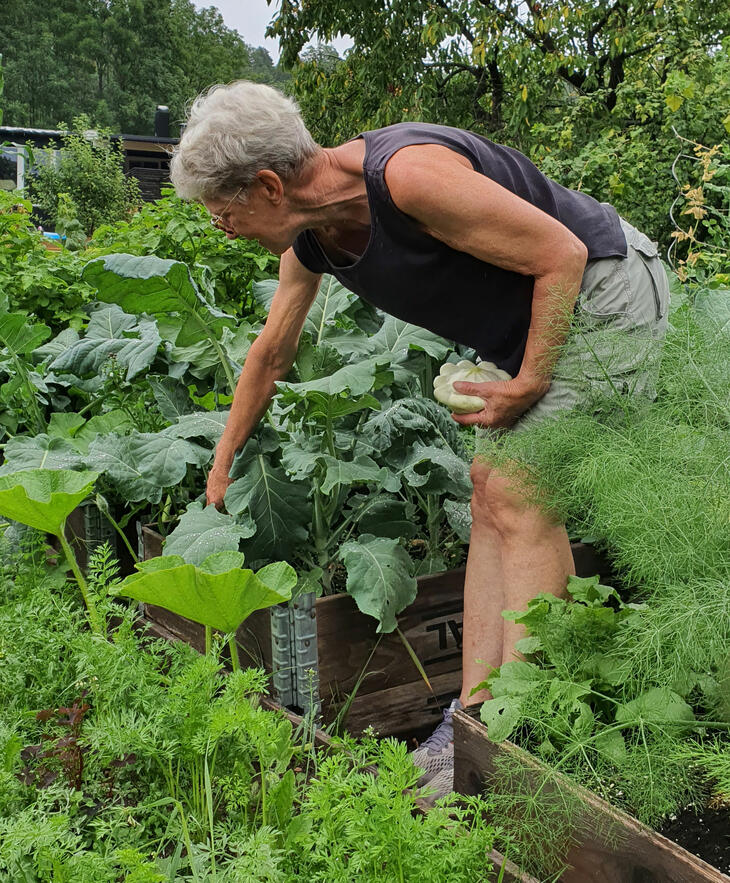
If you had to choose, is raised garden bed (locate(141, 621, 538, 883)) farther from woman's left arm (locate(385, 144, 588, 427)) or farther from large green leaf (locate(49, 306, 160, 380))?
woman's left arm (locate(385, 144, 588, 427))

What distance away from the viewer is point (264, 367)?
2705 millimetres

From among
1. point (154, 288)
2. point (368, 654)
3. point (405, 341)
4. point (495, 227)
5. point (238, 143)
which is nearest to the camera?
point (495, 227)

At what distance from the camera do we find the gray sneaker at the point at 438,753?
7.56 feet

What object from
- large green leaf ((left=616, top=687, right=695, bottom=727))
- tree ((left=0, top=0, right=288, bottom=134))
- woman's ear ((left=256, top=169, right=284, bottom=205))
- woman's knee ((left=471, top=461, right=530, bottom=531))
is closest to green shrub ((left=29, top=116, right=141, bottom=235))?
woman's ear ((left=256, top=169, right=284, bottom=205))

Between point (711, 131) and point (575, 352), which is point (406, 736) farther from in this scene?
point (711, 131)

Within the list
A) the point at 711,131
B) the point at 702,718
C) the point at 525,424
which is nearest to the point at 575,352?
the point at 525,424

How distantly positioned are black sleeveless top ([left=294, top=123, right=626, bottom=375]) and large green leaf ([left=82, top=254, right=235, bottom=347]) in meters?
0.74

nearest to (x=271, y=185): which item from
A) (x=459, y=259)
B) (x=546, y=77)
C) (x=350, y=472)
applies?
(x=459, y=259)

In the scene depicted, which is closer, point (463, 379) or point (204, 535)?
point (463, 379)

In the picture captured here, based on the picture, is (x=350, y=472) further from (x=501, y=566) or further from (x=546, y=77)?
(x=546, y=77)

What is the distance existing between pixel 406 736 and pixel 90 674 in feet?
3.57

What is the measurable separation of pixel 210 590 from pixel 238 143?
3.24 feet

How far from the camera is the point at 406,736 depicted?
2.66m

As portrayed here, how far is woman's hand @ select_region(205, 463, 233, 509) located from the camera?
8.93 feet
